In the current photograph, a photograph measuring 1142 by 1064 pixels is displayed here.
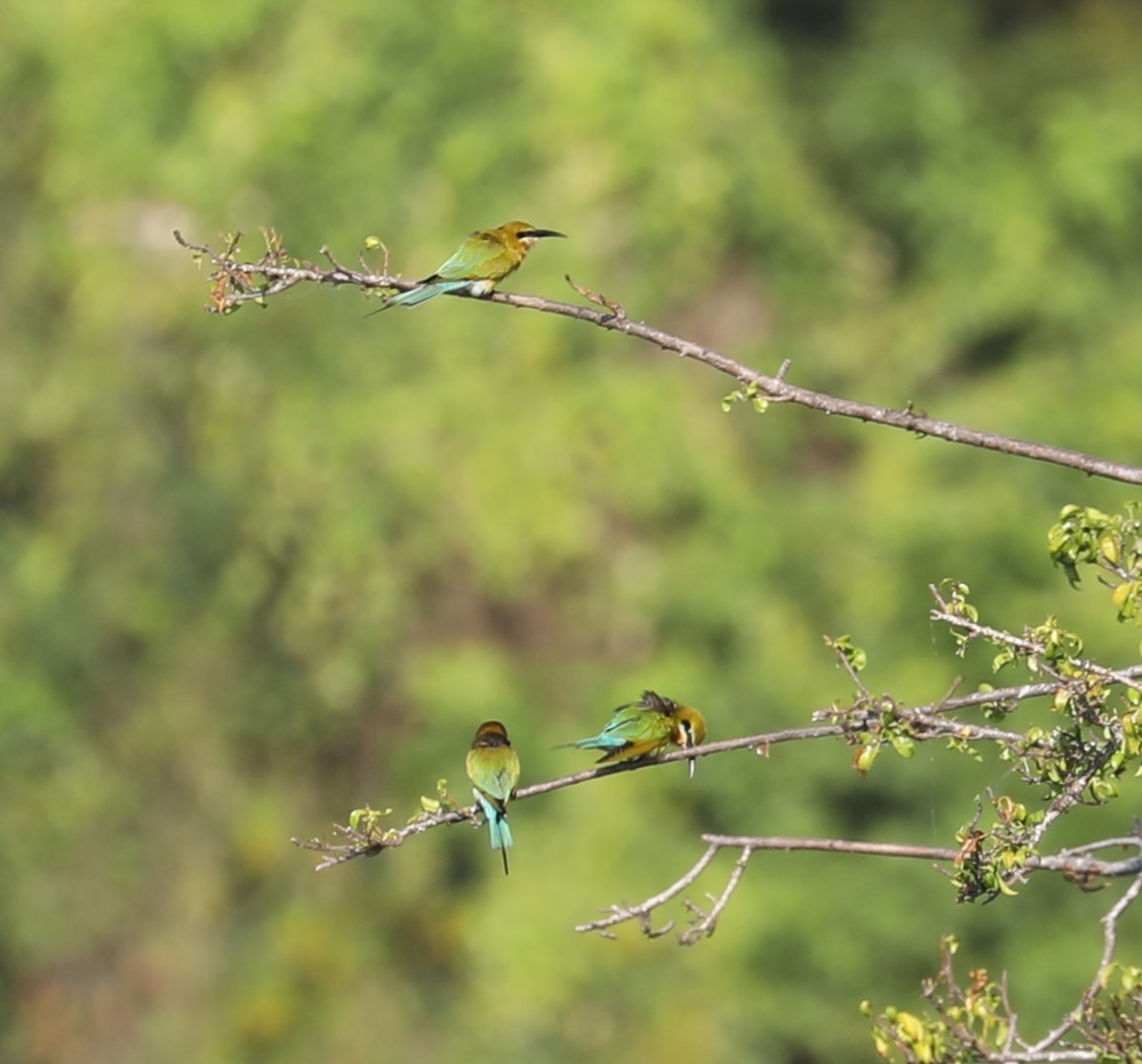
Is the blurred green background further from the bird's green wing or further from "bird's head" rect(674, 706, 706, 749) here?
the bird's green wing

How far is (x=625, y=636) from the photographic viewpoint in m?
10.7

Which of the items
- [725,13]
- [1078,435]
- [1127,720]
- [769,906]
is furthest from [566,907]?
[1127,720]

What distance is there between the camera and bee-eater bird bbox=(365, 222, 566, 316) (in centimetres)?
439

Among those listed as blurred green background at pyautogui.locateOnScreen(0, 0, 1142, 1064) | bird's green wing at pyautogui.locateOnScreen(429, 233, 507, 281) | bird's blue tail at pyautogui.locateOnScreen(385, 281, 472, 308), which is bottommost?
bird's blue tail at pyautogui.locateOnScreen(385, 281, 472, 308)

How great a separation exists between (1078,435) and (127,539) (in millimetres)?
5260

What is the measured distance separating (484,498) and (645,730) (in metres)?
6.14

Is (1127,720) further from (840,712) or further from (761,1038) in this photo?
(761,1038)

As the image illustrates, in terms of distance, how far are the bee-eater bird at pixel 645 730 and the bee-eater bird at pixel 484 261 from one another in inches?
40.2

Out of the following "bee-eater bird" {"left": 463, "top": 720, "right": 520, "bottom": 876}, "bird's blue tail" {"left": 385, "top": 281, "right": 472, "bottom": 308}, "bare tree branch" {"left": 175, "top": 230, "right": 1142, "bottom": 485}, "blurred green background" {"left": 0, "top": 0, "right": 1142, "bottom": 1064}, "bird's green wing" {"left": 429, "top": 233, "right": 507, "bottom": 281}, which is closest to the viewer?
"bare tree branch" {"left": 175, "top": 230, "right": 1142, "bottom": 485}

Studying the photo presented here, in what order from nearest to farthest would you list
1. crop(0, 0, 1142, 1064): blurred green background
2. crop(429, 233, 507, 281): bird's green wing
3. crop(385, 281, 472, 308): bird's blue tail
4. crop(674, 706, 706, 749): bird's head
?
crop(385, 281, 472, 308): bird's blue tail < crop(429, 233, 507, 281): bird's green wing < crop(674, 706, 706, 749): bird's head < crop(0, 0, 1142, 1064): blurred green background

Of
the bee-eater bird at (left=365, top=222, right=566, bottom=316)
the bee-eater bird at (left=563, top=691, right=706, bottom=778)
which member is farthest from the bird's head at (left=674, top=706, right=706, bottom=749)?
the bee-eater bird at (left=365, top=222, right=566, bottom=316)

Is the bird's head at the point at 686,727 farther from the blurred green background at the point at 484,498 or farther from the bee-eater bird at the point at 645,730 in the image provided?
the blurred green background at the point at 484,498

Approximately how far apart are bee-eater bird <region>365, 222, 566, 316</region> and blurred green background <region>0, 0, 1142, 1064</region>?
15.6 ft

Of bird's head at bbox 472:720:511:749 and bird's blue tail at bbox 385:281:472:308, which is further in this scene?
bird's head at bbox 472:720:511:749
